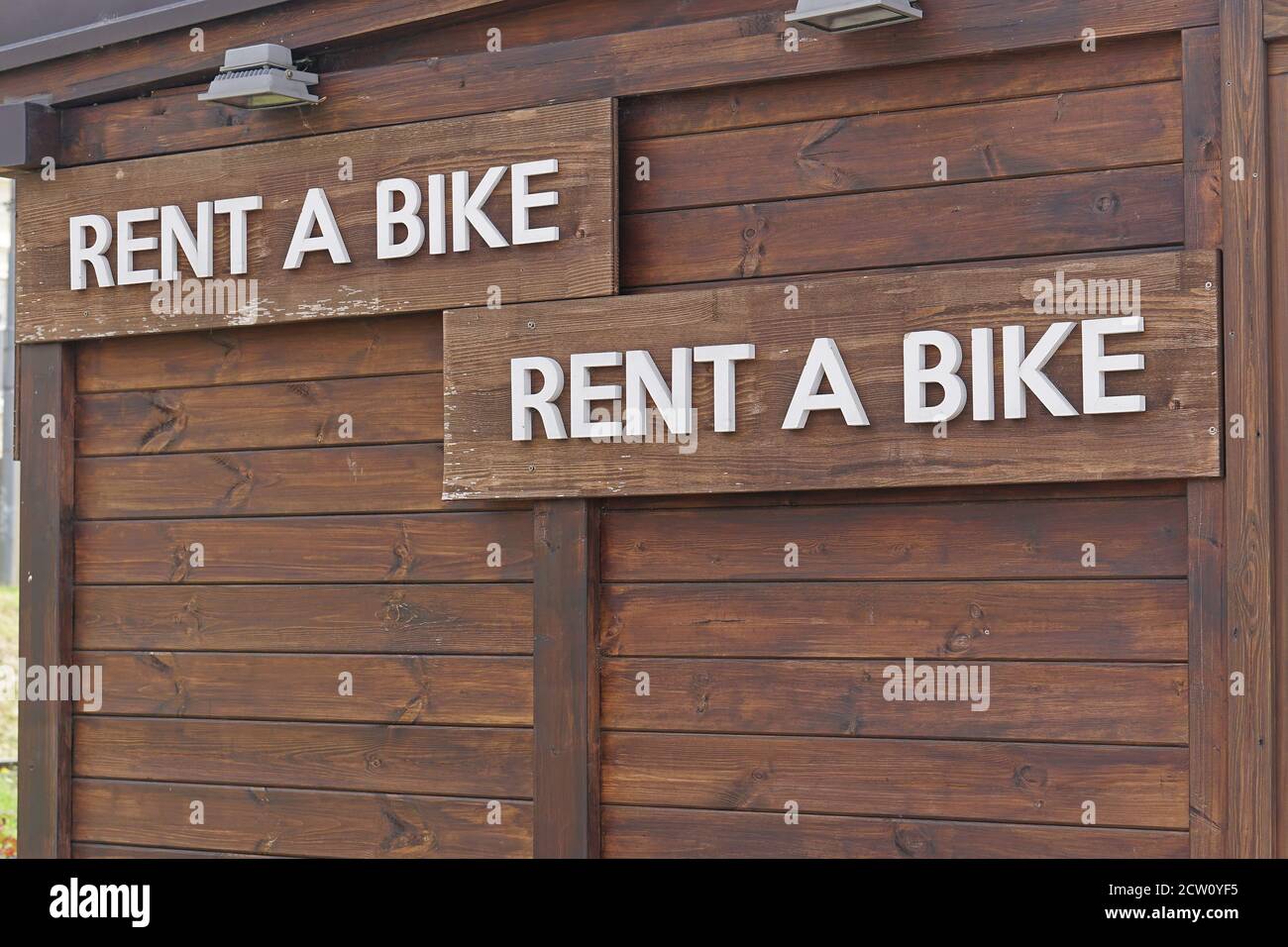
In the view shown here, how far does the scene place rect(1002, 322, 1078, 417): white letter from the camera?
399 cm

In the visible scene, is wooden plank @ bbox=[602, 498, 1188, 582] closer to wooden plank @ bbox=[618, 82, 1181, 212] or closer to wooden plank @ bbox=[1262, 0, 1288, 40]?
wooden plank @ bbox=[618, 82, 1181, 212]

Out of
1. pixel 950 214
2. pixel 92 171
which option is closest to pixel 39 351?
pixel 92 171

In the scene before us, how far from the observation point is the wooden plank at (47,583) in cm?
536

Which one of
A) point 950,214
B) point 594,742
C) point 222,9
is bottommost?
point 594,742

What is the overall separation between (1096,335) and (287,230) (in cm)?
270

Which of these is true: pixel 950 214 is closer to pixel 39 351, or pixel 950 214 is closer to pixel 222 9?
pixel 222 9

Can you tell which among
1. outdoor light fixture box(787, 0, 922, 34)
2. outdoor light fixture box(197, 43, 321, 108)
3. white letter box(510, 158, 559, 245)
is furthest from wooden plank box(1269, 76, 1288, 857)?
outdoor light fixture box(197, 43, 321, 108)

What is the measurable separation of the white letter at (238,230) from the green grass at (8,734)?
3275 millimetres

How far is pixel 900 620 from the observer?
4.23 m

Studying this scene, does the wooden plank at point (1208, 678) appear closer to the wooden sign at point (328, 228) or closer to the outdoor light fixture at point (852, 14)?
the outdoor light fixture at point (852, 14)

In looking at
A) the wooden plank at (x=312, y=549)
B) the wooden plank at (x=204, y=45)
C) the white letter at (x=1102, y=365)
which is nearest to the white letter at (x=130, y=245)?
the wooden plank at (x=204, y=45)

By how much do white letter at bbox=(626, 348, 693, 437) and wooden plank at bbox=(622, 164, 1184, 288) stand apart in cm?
29

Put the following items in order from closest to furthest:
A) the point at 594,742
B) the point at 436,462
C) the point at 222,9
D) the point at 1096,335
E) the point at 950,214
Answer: the point at 1096,335
the point at 950,214
the point at 594,742
the point at 436,462
the point at 222,9

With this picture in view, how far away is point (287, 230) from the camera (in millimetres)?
5102
